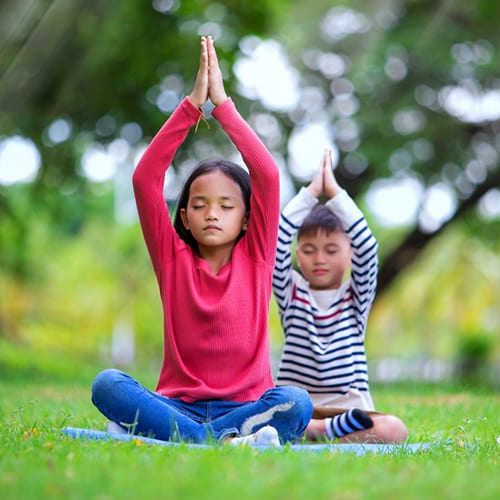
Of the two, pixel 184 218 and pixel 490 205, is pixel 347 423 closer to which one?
pixel 184 218

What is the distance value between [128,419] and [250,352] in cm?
66

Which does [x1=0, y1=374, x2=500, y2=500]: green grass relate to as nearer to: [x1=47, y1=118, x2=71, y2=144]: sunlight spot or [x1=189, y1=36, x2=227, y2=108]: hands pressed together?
[x1=189, y1=36, x2=227, y2=108]: hands pressed together

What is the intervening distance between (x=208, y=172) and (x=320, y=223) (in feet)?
3.10

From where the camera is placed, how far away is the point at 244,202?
4.40 metres

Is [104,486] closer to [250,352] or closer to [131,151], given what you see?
[250,352]

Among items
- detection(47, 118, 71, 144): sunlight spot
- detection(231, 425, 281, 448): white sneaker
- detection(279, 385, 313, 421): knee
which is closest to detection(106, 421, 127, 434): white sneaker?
detection(231, 425, 281, 448): white sneaker

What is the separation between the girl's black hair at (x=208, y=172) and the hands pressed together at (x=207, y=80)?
35 cm

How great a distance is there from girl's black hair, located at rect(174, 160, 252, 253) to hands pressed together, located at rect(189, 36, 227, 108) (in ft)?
1.13

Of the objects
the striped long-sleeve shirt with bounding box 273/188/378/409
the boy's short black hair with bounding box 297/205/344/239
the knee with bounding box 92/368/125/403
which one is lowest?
the knee with bounding box 92/368/125/403

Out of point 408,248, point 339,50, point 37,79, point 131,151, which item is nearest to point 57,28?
point 37,79

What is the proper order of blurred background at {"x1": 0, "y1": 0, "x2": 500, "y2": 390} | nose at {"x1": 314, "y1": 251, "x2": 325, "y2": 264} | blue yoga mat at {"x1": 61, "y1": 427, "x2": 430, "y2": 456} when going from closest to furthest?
blue yoga mat at {"x1": 61, "y1": 427, "x2": 430, "y2": 456}, nose at {"x1": 314, "y1": 251, "x2": 325, "y2": 264}, blurred background at {"x1": 0, "y1": 0, "x2": 500, "y2": 390}

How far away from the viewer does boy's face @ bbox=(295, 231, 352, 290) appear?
16.5ft

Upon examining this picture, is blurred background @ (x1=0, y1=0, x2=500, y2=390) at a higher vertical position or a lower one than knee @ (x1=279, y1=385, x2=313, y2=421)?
higher

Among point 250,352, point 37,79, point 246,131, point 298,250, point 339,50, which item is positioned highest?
point 339,50
